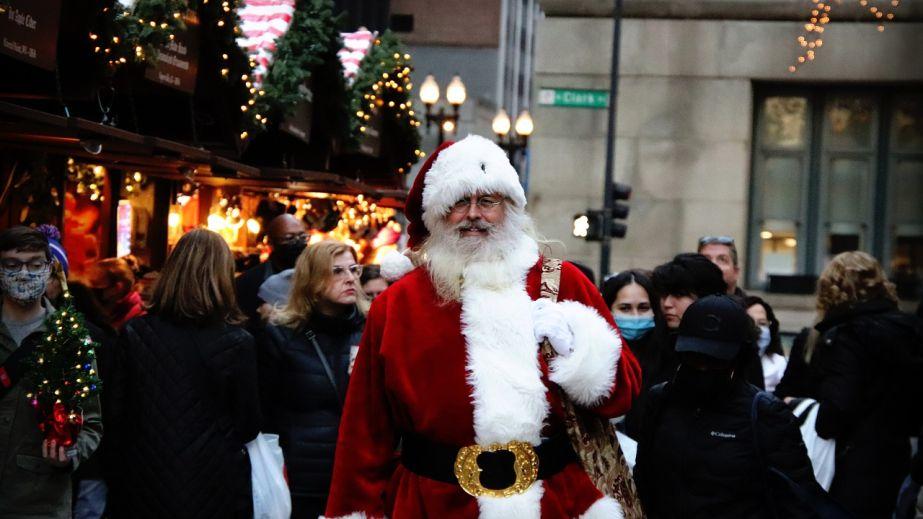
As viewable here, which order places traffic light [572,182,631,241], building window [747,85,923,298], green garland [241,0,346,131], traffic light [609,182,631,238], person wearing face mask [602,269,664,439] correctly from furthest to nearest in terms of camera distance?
building window [747,85,923,298] < traffic light [609,182,631,238] < traffic light [572,182,631,241] < green garland [241,0,346,131] < person wearing face mask [602,269,664,439]

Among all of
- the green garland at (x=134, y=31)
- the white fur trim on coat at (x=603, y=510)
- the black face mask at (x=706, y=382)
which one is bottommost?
the white fur trim on coat at (x=603, y=510)

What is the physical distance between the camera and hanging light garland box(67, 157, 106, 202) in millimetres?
11570

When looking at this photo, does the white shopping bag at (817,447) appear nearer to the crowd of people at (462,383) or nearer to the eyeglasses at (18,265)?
the crowd of people at (462,383)

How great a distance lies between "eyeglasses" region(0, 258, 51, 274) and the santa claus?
2125mm

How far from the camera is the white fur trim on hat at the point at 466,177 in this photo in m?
4.72

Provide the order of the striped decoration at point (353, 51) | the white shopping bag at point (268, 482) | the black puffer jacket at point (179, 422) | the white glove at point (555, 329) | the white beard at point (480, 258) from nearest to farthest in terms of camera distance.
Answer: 1. the white glove at point (555, 329)
2. the white beard at point (480, 258)
3. the black puffer jacket at point (179, 422)
4. the white shopping bag at point (268, 482)
5. the striped decoration at point (353, 51)

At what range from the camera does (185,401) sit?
6145 millimetres

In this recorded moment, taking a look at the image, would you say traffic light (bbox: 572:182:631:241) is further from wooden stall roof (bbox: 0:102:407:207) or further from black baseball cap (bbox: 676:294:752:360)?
black baseball cap (bbox: 676:294:752:360)

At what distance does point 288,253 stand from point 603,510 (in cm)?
537

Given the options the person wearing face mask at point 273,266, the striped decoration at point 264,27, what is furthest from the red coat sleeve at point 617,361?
the striped decoration at point 264,27

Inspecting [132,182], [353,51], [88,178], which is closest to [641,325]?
[88,178]

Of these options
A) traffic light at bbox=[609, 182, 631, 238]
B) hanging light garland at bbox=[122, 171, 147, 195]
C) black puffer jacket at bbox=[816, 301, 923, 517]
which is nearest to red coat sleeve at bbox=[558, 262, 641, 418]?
black puffer jacket at bbox=[816, 301, 923, 517]

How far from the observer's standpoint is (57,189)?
1116 centimetres

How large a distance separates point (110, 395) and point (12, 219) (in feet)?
15.7
